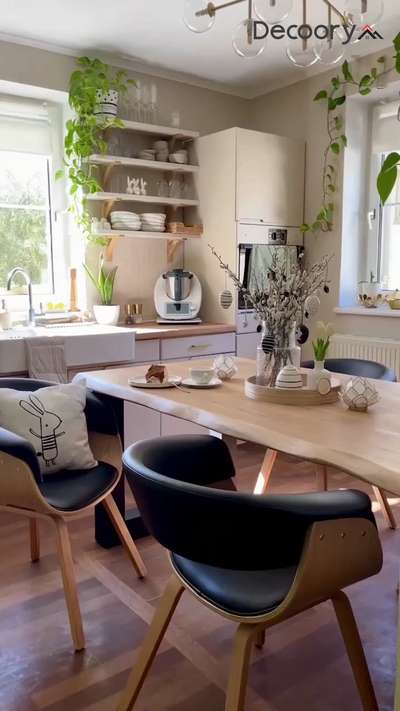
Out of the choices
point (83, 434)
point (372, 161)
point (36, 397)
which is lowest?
point (83, 434)

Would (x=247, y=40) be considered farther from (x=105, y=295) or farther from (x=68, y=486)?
(x=105, y=295)

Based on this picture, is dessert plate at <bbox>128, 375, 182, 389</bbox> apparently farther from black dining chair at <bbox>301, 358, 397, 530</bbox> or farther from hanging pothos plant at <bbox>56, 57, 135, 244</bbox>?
hanging pothos plant at <bbox>56, 57, 135, 244</bbox>

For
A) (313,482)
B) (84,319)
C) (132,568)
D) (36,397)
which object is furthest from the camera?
(84,319)

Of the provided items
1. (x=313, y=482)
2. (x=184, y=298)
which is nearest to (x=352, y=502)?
(x=313, y=482)

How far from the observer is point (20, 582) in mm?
2213

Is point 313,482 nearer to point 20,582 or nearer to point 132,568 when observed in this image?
point 132,568

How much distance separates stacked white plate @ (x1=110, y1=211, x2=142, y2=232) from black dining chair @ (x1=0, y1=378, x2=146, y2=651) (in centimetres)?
177

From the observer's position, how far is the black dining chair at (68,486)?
5.87 ft

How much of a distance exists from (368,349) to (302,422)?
87.8 inches

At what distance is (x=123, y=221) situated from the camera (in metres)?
3.78

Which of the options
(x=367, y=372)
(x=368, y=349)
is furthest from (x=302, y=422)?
(x=368, y=349)

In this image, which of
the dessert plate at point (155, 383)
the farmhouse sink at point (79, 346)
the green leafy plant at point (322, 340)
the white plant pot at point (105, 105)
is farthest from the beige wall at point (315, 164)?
the dessert plate at point (155, 383)

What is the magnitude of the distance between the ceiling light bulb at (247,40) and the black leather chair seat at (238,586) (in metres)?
1.59

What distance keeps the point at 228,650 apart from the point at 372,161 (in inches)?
127
